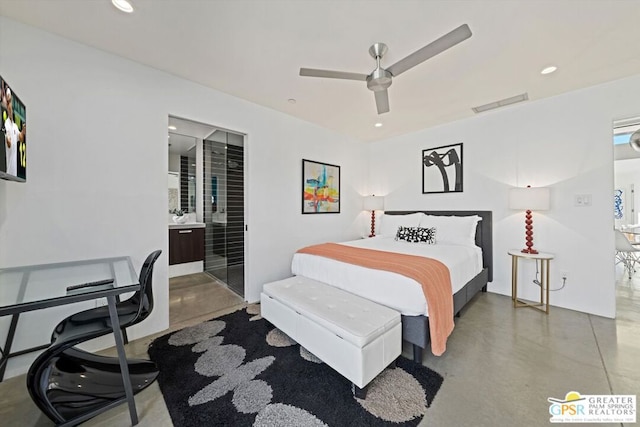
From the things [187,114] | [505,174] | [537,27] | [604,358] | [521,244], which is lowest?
[604,358]

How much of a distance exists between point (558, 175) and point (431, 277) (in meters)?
2.54

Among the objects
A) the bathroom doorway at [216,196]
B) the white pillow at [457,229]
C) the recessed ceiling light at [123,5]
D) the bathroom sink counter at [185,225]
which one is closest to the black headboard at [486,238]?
the white pillow at [457,229]

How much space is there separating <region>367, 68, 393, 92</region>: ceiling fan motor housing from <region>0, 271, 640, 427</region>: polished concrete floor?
233 cm

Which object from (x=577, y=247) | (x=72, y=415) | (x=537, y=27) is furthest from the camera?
(x=577, y=247)

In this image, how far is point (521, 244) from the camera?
3.26 meters

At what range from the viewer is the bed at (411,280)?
1888 mm

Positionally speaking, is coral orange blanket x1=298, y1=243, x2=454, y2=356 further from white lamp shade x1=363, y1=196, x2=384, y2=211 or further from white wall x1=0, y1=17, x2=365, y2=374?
white lamp shade x1=363, y1=196, x2=384, y2=211

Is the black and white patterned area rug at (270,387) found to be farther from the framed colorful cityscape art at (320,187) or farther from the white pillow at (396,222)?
the white pillow at (396,222)

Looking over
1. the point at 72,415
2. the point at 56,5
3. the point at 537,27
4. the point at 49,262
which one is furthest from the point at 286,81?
the point at 72,415

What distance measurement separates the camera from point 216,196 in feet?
13.5

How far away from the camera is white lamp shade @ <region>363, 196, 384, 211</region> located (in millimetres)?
4738

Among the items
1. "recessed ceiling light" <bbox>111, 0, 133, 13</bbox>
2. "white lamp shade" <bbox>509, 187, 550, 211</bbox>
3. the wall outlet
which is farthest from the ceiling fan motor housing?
the wall outlet

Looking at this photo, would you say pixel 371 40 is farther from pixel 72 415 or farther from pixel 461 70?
pixel 72 415

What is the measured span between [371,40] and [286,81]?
105 centimetres
